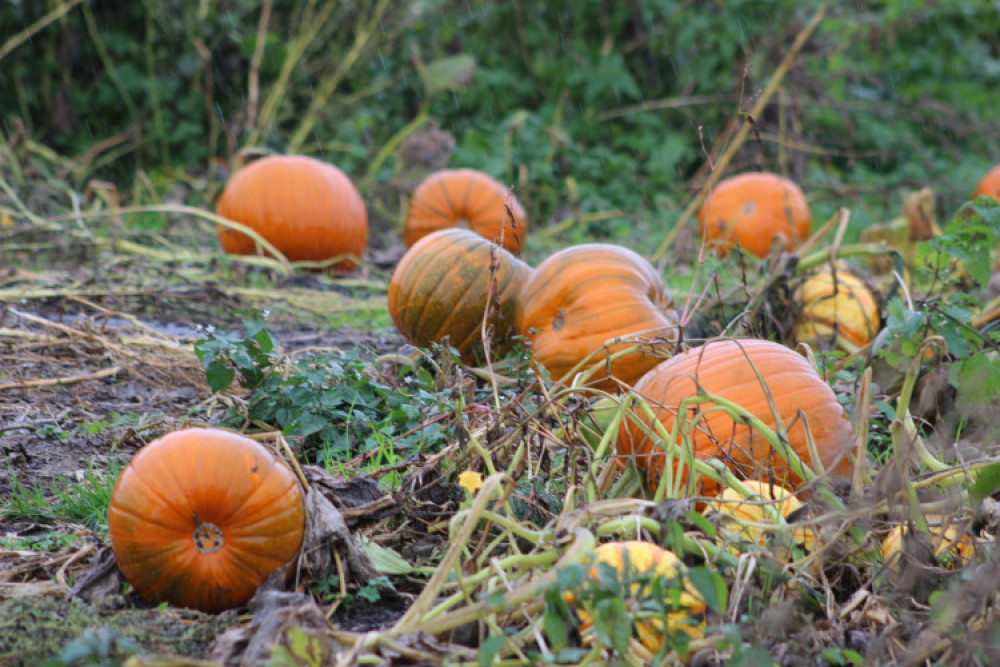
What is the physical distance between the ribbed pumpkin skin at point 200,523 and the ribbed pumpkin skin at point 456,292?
5.47 ft

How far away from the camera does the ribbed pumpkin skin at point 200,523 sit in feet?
6.65

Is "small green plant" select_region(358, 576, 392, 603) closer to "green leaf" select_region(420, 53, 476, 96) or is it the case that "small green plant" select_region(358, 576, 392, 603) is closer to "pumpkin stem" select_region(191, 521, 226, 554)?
"pumpkin stem" select_region(191, 521, 226, 554)

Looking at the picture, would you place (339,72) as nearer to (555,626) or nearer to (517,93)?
(517,93)

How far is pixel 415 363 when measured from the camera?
11.0 feet

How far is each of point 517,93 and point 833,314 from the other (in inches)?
213

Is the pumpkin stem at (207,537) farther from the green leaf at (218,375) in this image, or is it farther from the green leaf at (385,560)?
the green leaf at (218,375)

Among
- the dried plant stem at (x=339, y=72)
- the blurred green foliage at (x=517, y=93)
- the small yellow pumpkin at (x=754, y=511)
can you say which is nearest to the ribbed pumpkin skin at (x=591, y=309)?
the small yellow pumpkin at (x=754, y=511)

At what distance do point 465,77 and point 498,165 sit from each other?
1.37 m

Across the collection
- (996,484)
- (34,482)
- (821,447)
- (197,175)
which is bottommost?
(197,175)

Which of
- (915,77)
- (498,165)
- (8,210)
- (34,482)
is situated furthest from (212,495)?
(915,77)

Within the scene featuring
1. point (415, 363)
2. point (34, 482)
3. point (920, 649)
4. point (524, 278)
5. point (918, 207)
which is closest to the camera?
point (920, 649)

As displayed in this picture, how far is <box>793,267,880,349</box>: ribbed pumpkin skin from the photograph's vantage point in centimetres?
408

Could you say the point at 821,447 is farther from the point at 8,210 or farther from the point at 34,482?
the point at 8,210

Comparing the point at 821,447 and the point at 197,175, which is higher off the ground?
the point at 821,447
